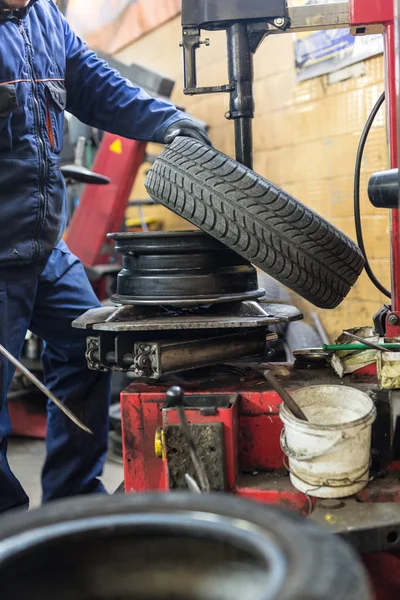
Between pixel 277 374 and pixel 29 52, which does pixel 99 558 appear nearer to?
pixel 277 374

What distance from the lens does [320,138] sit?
10.5ft

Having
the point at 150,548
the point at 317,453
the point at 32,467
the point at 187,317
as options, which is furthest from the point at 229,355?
the point at 32,467

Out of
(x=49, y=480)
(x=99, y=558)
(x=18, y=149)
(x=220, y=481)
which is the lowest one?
(x=49, y=480)

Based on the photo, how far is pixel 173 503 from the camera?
67cm

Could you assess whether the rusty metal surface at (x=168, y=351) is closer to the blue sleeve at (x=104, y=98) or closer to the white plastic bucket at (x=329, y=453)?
the white plastic bucket at (x=329, y=453)

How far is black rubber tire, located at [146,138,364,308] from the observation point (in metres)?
1.35

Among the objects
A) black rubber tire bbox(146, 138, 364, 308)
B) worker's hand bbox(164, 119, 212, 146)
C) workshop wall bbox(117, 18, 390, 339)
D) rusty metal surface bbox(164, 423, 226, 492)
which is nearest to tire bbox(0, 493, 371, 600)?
rusty metal surface bbox(164, 423, 226, 492)

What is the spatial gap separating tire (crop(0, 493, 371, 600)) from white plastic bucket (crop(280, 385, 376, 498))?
43 centimetres

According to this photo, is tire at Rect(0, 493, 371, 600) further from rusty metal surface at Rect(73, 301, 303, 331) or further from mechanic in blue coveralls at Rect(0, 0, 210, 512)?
mechanic in blue coveralls at Rect(0, 0, 210, 512)

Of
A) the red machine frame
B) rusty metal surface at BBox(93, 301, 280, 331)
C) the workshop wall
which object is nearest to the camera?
the red machine frame

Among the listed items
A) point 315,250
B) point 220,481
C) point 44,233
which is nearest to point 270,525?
point 220,481

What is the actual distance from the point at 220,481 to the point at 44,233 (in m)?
0.93

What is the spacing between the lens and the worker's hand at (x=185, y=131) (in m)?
1.74

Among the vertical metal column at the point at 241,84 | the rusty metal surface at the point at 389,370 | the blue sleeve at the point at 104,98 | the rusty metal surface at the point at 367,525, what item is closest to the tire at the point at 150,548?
the rusty metal surface at the point at 367,525
